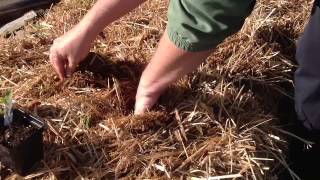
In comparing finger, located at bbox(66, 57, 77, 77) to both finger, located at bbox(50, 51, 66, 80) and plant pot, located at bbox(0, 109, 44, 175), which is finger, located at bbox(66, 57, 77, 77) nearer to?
finger, located at bbox(50, 51, 66, 80)

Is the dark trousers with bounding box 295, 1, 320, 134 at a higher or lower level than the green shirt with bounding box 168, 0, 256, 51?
lower

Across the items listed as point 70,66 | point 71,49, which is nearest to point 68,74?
point 70,66

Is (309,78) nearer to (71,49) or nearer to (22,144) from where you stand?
(71,49)

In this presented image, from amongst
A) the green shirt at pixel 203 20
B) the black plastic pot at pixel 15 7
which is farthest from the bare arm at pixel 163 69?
the black plastic pot at pixel 15 7

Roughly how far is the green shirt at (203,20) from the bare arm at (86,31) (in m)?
0.46

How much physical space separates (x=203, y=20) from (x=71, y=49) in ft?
2.31

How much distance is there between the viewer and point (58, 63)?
2.14m

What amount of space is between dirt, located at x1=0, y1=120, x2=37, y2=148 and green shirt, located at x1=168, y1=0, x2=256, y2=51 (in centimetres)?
61

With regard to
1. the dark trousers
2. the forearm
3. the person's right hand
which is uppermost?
the forearm

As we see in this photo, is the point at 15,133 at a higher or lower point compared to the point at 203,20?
lower

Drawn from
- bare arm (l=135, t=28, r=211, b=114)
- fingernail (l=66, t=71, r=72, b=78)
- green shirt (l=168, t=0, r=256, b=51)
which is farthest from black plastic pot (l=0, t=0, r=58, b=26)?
green shirt (l=168, t=0, r=256, b=51)

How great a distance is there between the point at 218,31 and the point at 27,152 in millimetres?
794

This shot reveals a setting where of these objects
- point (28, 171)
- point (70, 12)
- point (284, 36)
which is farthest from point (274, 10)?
point (28, 171)

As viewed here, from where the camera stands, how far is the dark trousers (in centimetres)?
203
